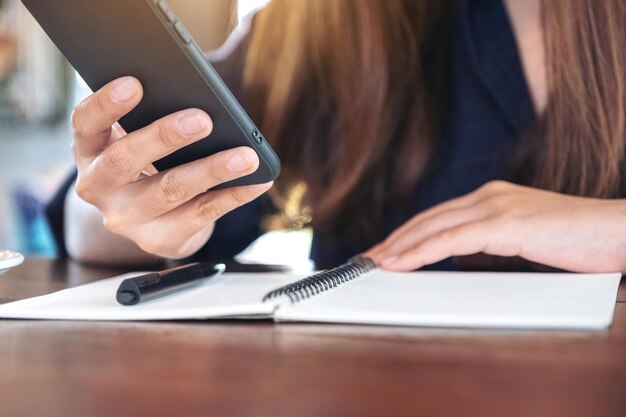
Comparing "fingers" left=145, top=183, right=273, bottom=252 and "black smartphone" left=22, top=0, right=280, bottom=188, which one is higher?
"black smartphone" left=22, top=0, right=280, bottom=188

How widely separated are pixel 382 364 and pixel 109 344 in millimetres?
181

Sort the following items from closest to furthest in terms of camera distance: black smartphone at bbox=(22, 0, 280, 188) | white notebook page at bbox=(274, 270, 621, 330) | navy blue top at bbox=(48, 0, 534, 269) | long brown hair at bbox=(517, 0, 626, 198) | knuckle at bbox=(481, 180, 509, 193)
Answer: white notebook page at bbox=(274, 270, 621, 330), black smartphone at bbox=(22, 0, 280, 188), knuckle at bbox=(481, 180, 509, 193), long brown hair at bbox=(517, 0, 626, 198), navy blue top at bbox=(48, 0, 534, 269)

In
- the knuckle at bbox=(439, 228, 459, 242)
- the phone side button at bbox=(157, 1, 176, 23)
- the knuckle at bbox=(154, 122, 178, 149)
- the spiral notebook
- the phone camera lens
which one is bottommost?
the spiral notebook

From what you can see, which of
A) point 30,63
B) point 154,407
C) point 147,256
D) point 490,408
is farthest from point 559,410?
point 30,63

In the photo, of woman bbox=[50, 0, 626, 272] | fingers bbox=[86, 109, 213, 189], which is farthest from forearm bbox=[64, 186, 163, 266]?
fingers bbox=[86, 109, 213, 189]

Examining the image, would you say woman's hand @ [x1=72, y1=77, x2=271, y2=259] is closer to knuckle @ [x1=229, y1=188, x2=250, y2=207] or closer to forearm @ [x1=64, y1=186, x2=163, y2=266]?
knuckle @ [x1=229, y1=188, x2=250, y2=207]

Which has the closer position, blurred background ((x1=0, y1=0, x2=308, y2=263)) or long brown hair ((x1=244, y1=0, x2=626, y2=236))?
long brown hair ((x1=244, y1=0, x2=626, y2=236))

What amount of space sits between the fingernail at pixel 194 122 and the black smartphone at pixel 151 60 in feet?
0.04

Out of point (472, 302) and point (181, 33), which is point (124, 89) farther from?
point (472, 302)

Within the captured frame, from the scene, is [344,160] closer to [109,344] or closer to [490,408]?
[109,344]

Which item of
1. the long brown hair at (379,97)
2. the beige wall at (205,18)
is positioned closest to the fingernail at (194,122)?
the long brown hair at (379,97)

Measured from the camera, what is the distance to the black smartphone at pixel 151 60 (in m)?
0.60

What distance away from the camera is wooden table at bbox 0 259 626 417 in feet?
1.15

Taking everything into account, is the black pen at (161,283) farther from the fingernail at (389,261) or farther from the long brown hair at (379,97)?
the long brown hair at (379,97)
